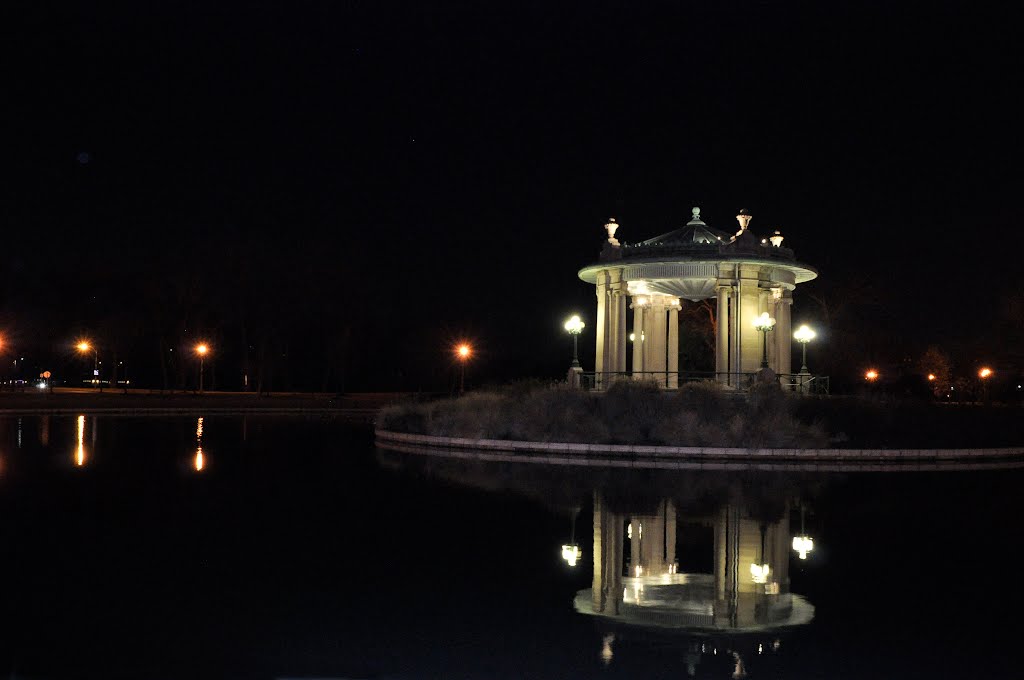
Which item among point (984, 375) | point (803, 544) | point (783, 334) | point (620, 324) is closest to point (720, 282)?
point (620, 324)

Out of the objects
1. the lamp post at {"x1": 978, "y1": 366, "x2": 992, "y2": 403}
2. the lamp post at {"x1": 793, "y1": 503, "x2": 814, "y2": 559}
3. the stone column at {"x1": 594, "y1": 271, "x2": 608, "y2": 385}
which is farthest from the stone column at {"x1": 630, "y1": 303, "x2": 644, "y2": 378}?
the lamp post at {"x1": 978, "y1": 366, "x2": 992, "y2": 403}

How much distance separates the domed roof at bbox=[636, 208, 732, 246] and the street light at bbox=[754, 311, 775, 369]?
3110mm

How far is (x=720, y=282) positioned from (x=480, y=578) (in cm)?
2361

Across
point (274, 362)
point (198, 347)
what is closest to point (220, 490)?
point (198, 347)

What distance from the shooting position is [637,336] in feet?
124

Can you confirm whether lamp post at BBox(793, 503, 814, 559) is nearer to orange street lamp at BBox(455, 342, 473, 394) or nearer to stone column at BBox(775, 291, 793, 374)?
stone column at BBox(775, 291, 793, 374)

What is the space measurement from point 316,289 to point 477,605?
6153 centimetres

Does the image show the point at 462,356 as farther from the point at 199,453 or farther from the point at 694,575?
the point at 694,575

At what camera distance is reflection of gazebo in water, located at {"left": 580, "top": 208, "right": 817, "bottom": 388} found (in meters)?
30.8

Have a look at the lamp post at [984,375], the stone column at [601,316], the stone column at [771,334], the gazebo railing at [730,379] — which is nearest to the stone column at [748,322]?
the gazebo railing at [730,379]

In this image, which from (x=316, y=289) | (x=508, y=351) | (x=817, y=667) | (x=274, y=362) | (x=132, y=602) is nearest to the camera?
(x=817, y=667)

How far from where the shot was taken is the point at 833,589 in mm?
8477

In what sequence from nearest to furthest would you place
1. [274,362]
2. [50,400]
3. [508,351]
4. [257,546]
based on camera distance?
[257,546] → [50,400] → [274,362] → [508,351]

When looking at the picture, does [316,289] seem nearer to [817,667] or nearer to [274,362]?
[274,362]
